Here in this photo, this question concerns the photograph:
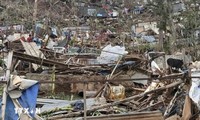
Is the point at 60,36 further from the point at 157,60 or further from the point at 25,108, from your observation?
the point at 25,108

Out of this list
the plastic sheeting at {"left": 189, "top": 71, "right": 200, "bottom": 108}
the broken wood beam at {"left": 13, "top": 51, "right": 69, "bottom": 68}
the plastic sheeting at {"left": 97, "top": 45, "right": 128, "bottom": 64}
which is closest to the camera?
the plastic sheeting at {"left": 189, "top": 71, "right": 200, "bottom": 108}

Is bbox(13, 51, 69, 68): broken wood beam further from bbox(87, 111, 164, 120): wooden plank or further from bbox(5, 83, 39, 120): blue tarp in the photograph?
bbox(87, 111, 164, 120): wooden plank

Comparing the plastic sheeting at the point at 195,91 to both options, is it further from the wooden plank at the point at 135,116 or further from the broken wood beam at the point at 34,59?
the broken wood beam at the point at 34,59

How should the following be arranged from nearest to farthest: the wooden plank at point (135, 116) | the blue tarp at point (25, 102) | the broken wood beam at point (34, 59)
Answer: the blue tarp at point (25, 102) → the wooden plank at point (135, 116) → the broken wood beam at point (34, 59)

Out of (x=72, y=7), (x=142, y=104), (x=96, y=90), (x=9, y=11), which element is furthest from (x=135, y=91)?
(x=72, y=7)

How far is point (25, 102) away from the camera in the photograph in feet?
20.0

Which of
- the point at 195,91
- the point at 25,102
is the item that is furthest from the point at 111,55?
the point at 25,102

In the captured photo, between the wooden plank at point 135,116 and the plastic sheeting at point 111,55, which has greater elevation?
the plastic sheeting at point 111,55

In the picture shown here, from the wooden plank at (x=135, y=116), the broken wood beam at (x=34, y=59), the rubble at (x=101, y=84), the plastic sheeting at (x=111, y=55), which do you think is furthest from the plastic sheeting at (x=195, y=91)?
the plastic sheeting at (x=111, y=55)

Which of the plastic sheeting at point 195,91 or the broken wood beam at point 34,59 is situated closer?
the plastic sheeting at point 195,91

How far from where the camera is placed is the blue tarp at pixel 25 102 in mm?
6070

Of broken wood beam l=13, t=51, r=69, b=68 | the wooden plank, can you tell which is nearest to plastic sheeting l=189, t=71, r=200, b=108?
the wooden plank

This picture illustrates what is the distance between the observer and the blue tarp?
6070 mm

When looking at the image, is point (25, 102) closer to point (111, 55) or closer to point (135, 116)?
point (135, 116)
